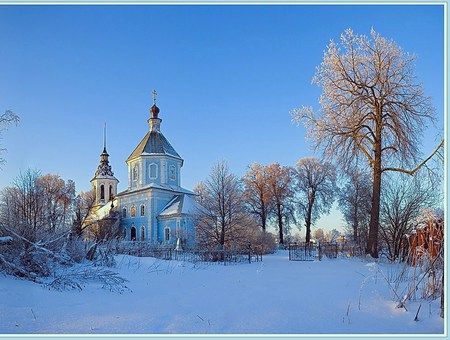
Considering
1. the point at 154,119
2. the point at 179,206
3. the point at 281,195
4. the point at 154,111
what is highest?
the point at 154,111

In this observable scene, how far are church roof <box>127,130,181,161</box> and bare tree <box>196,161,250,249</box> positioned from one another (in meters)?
14.1

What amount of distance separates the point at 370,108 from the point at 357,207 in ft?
30.7

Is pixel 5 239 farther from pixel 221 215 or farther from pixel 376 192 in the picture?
pixel 221 215

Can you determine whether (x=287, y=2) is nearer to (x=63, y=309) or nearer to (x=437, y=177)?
(x=63, y=309)

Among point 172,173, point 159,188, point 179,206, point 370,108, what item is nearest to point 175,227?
point 179,206

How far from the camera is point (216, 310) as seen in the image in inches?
167

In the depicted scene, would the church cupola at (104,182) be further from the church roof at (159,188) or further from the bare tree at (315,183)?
the bare tree at (315,183)

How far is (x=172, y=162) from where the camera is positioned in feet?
104

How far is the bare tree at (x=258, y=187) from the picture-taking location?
25.6 m

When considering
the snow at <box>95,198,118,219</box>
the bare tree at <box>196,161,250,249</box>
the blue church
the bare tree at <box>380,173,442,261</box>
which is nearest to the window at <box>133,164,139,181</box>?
the blue church

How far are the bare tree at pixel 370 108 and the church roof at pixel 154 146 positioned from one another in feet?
70.8

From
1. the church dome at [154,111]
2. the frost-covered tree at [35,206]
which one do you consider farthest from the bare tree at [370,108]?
the church dome at [154,111]

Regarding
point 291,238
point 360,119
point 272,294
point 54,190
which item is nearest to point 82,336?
point 272,294

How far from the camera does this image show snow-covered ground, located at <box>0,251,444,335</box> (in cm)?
350
